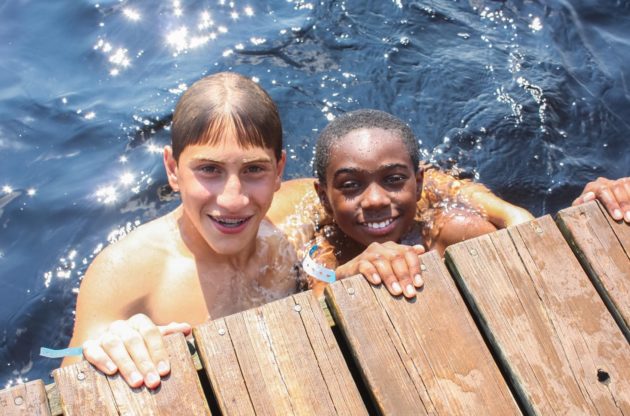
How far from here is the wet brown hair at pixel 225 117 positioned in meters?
3.39

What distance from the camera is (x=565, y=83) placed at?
5832mm

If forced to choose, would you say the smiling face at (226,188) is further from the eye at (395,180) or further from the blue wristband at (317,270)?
the eye at (395,180)

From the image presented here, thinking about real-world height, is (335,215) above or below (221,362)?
below

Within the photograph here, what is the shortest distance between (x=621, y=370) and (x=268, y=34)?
4.36 meters

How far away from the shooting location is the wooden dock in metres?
2.57

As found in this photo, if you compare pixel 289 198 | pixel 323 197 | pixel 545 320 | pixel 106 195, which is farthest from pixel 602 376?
pixel 106 195

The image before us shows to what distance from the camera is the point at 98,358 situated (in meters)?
2.56

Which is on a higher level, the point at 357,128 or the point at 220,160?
the point at 220,160

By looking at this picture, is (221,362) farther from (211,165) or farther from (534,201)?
(534,201)

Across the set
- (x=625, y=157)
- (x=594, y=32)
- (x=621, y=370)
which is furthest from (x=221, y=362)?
(x=594, y=32)

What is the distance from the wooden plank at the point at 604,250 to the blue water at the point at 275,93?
2.01 metres

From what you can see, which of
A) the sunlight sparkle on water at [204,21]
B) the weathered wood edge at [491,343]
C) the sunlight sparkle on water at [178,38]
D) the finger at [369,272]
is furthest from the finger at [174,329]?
the sunlight sparkle on water at [204,21]

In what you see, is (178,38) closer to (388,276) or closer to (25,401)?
(388,276)

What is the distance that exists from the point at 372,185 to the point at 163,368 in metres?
1.70
